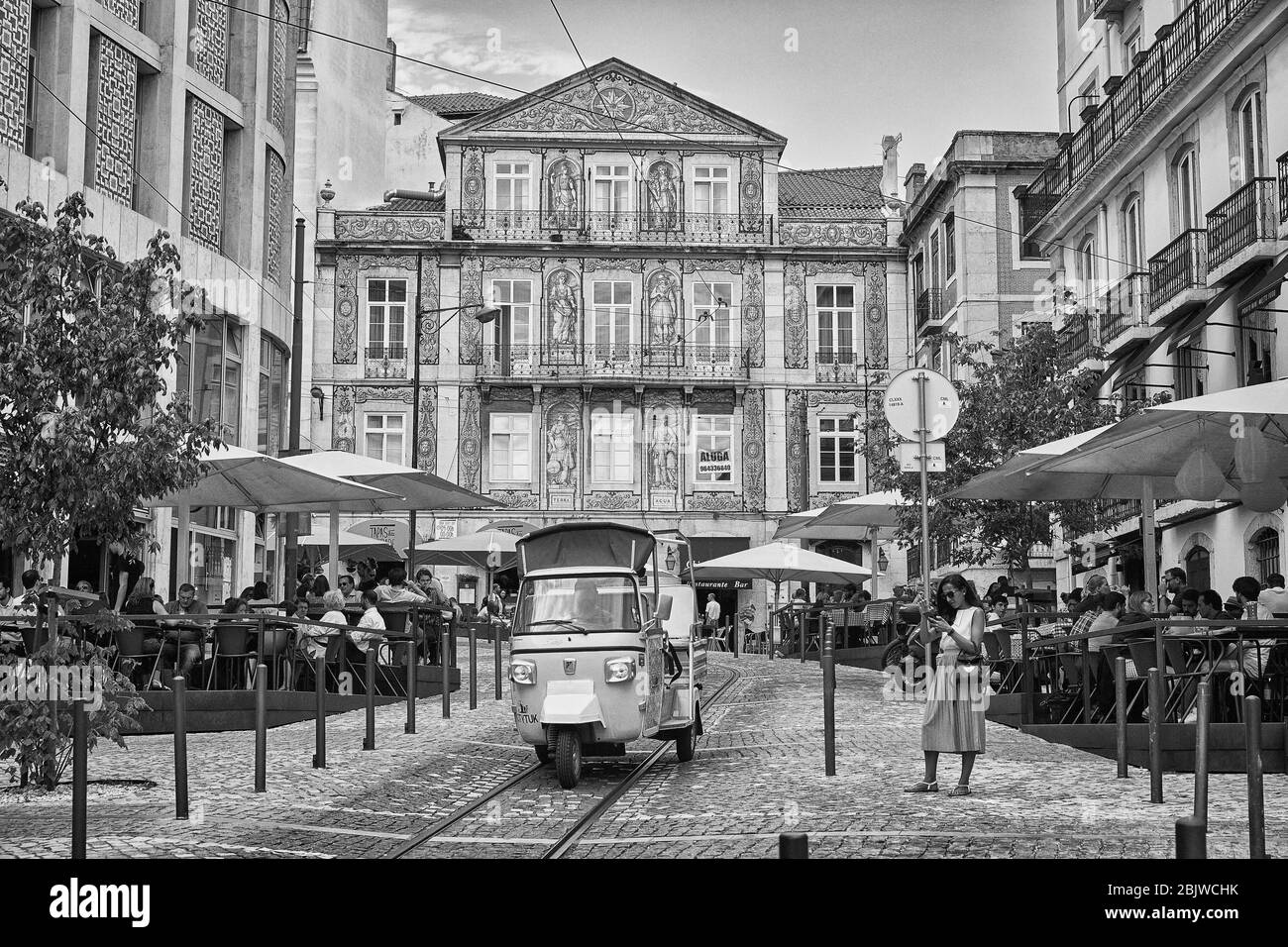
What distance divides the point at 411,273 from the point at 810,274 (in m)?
12.0

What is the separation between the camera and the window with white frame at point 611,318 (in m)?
52.1

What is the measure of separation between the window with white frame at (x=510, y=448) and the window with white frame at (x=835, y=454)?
8708 mm

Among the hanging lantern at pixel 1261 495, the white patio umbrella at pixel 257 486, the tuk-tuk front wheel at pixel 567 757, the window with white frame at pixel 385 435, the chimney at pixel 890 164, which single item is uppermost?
the chimney at pixel 890 164

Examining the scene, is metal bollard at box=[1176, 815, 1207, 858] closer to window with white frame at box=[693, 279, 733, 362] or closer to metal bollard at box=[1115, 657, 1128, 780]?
metal bollard at box=[1115, 657, 1128, 780]

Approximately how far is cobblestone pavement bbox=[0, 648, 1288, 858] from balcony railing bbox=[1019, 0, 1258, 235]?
16.5m

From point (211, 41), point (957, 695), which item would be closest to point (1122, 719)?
point (957, 695)

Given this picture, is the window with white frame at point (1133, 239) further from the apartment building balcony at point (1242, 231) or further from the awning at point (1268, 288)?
the awning at point (1268, 288)

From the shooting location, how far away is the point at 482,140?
52281 millimetres

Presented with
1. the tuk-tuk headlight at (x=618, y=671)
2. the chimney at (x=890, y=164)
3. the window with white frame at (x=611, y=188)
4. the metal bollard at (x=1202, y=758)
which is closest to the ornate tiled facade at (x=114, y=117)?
the tuk-tuk headlight at (x=618, y=671)

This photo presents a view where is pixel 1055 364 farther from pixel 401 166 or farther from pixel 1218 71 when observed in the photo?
pixel 401 166

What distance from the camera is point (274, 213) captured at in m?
33.6

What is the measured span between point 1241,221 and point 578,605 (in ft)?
57.1

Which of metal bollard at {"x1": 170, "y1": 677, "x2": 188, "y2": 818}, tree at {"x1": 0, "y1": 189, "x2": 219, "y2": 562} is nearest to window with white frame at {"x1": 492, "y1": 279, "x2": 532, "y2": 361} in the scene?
tree at {"x1": 0, "y1": 189, "x2": 219, "y2": 562}

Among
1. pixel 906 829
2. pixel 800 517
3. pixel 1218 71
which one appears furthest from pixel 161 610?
pixel 1218 71
